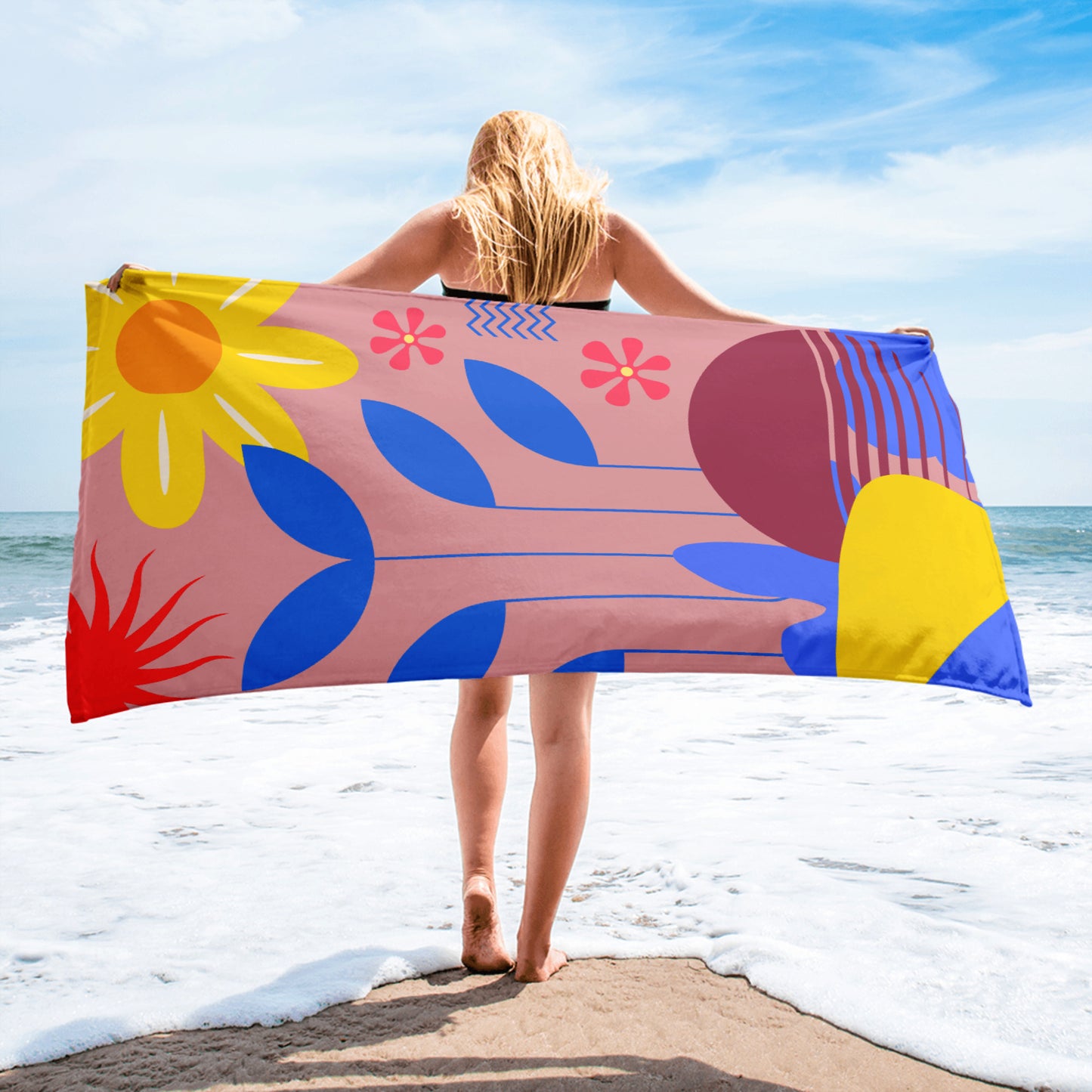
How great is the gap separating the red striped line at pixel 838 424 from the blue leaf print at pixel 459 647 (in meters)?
0.73

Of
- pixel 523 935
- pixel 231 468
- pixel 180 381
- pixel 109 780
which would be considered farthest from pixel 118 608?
pixel 109 780

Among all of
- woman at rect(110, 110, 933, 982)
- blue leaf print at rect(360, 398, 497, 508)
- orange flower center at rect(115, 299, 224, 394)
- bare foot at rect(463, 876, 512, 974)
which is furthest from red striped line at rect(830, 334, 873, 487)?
orange flower center at rect(115, 299, 224, 394)

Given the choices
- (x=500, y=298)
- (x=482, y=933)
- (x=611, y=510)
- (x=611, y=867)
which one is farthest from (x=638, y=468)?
(x=611, y=867)

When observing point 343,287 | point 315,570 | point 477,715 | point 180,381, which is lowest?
point 477,715

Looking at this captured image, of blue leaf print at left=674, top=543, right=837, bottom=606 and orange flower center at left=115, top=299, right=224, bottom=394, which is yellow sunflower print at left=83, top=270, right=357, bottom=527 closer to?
orange flower center at left=115, top=299, right=224, bottom=394

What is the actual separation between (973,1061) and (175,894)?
1.82 metres

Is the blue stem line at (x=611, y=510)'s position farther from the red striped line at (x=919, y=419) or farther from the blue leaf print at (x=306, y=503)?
the red striped line at (x=919, y=419)

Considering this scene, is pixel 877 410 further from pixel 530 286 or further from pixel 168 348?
pixel 168 348

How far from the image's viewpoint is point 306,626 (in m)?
1.53

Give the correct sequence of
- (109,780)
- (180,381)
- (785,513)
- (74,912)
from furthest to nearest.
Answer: (109,780), (74,912), (785,513), (180,381)

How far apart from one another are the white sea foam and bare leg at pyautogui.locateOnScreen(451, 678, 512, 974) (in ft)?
0.42

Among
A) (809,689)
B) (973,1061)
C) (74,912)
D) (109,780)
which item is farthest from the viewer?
(809,689)

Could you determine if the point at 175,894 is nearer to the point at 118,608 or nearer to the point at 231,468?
the point at 118,608

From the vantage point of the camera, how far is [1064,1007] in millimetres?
1686
